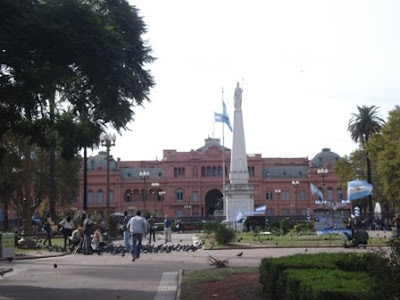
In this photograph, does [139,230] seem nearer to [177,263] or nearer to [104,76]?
[177,263]

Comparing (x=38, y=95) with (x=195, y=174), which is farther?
(x=195, y=174)

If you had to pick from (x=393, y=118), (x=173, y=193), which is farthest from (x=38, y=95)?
(x=173, y=193)

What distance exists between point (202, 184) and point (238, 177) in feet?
144

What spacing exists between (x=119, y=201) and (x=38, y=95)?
97.7 m

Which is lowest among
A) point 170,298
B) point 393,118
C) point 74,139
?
point 170,298

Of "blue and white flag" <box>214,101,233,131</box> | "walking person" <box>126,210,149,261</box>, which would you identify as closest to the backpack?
"walking person" <box>126,210,149,261</box>

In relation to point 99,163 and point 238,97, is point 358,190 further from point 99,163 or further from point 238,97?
point 99,163

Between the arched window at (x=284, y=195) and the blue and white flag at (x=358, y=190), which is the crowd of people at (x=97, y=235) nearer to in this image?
the blue and white flag at (x=358, y=190)

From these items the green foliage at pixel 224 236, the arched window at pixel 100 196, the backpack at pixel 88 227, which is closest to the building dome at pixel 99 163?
the arched window at pixel 100 196

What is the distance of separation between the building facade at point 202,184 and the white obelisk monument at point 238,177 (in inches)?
1593

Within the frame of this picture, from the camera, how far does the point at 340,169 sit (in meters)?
75.4

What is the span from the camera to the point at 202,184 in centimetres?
11112

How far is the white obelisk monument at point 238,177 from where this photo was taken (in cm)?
6444

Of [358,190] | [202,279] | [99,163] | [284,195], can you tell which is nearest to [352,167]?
[358,190]
